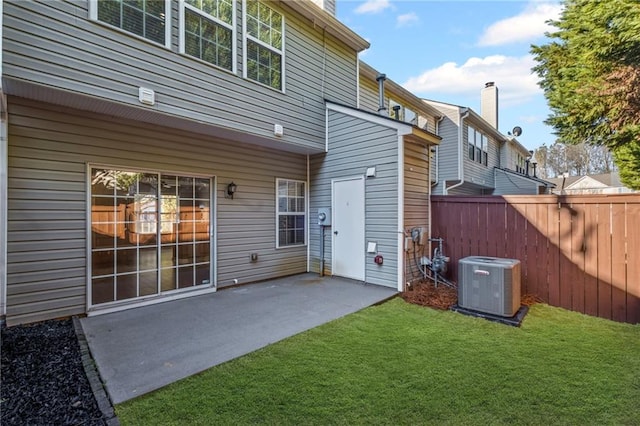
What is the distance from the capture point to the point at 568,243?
4.42 m

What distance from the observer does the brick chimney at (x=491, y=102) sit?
47.6 feet

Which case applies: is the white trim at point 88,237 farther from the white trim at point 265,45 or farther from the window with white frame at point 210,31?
the white trim at point 265,45

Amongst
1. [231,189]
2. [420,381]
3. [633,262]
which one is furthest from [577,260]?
[231,189]

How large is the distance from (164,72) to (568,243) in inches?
247

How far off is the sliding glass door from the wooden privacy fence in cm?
472

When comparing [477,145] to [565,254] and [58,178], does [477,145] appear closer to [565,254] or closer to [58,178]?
[565,254]

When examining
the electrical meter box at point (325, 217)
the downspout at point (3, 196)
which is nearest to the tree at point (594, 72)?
the electrical meter box at point (325, 217)

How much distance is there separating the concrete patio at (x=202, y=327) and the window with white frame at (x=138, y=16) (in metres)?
3.74

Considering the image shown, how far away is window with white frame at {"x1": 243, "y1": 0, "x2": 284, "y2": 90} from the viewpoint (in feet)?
17.0

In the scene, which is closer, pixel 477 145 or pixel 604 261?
pixel 604 261

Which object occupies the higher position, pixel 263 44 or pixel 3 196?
pixel 263 44

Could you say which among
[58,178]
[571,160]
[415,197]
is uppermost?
[571,160]

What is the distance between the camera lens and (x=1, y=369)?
8.62ft

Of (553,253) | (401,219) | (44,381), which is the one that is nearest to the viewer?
(44,381)
